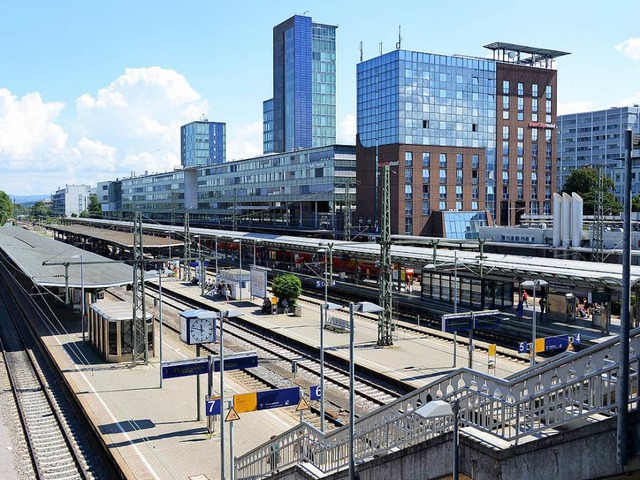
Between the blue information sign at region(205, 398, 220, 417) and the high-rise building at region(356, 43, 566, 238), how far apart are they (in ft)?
183

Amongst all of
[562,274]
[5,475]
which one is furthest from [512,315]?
[5,475]

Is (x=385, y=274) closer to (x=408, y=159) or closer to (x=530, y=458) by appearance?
(x=530, y=458)

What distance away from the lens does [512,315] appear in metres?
35.4

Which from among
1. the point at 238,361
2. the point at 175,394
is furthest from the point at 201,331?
the point at 238,361

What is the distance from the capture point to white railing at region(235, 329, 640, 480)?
327 inches

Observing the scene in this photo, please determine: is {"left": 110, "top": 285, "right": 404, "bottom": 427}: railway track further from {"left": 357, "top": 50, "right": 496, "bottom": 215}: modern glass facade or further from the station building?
{"left": 357, "top": 50, "right": 496, "bottom": 215}: modern glass facade

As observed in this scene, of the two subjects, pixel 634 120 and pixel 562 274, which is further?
pixel 634 120

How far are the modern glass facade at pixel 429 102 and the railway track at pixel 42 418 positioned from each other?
49.8 meters

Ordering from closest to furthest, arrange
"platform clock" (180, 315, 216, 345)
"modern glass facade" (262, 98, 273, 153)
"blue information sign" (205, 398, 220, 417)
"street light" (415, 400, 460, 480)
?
"street light" (415, 400, 460, 480)
"blue information sign" (205, 398, 220, 417)
"platform clock" (180, 315, 216, 345)
"modern glass facade" (262, 98, 273, 153)

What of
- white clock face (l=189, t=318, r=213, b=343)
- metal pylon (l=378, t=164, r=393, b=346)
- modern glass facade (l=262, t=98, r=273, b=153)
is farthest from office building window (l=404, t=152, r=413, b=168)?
modern glass facade (l=262, t=98, r=273, b=153)

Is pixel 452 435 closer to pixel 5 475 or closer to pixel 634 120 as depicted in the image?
pixel 5 475

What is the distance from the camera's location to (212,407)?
1802 centimetres

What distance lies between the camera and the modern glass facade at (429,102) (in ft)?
246

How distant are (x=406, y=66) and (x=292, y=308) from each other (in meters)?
42.0
